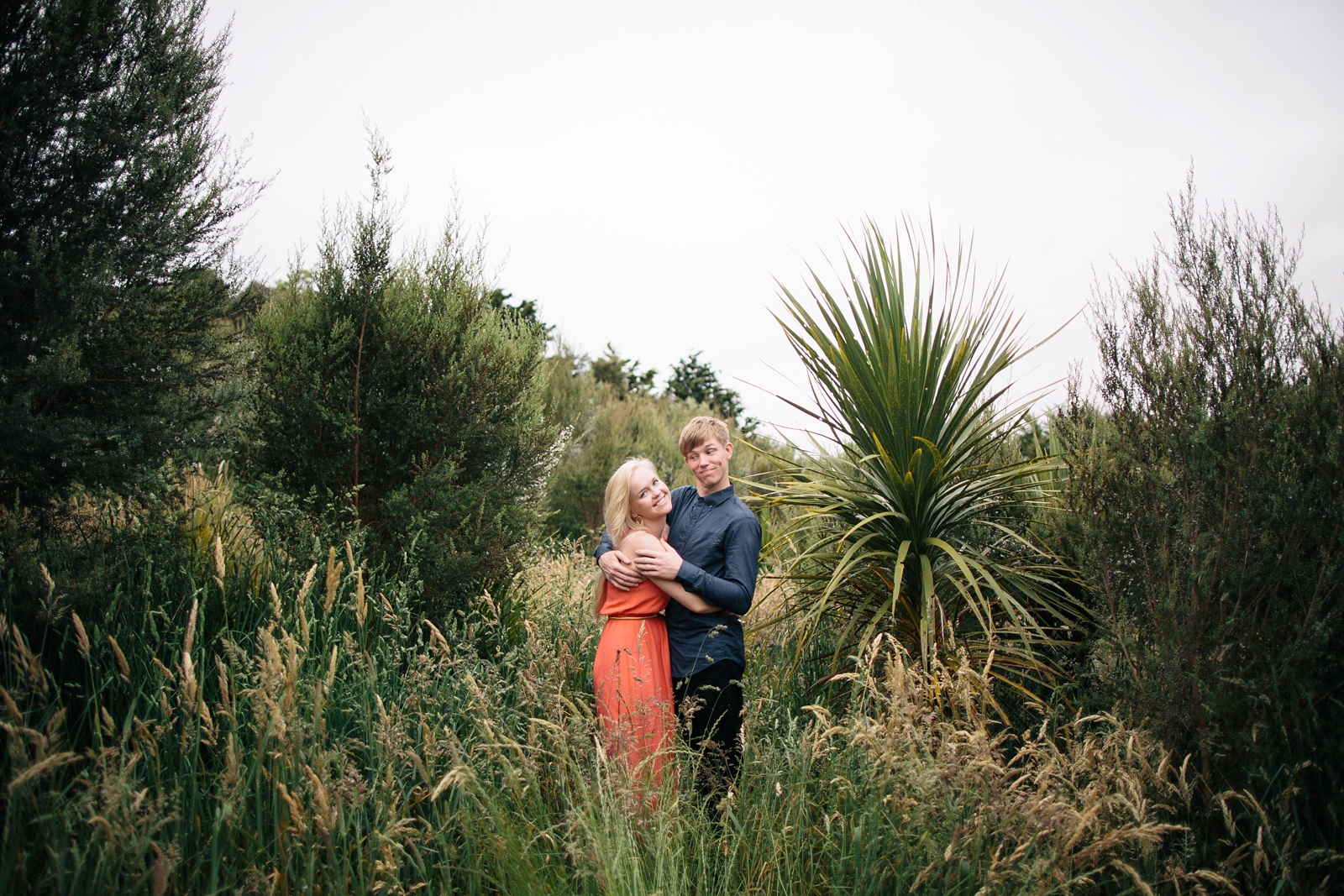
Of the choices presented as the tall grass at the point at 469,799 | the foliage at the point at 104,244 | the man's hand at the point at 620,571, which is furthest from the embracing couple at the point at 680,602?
the foliage at the point at 104,244

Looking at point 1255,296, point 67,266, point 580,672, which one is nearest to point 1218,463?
point 1255,296

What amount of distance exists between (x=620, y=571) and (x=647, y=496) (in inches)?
14.4

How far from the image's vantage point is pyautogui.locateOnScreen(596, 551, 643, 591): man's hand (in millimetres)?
2979

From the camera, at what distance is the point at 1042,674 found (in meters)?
3.62

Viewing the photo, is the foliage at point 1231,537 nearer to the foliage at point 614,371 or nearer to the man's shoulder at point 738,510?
the man's shoulder at point 738,510

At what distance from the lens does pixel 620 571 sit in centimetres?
299

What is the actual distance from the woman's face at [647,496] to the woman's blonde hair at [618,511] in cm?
2

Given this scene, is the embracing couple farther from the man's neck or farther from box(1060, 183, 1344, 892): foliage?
box(1060, 183, 1344, 892): foliage

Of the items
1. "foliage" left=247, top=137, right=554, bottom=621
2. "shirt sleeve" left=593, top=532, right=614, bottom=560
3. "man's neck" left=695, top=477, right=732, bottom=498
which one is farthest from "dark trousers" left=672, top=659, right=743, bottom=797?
"foliage" left=247, top=137, right=554, bottom=621

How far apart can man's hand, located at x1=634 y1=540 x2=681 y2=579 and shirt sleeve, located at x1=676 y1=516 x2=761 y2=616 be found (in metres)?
0.03

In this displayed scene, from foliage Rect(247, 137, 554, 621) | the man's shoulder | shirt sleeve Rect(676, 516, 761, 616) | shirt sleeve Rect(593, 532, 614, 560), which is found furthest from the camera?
foliage Rect(247, 137, 554, 621)

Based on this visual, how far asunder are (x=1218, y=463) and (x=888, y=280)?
2.08 meters

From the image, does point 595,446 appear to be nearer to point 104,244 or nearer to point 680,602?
point 104,244

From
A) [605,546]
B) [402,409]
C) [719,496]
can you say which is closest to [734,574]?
[719,496]
